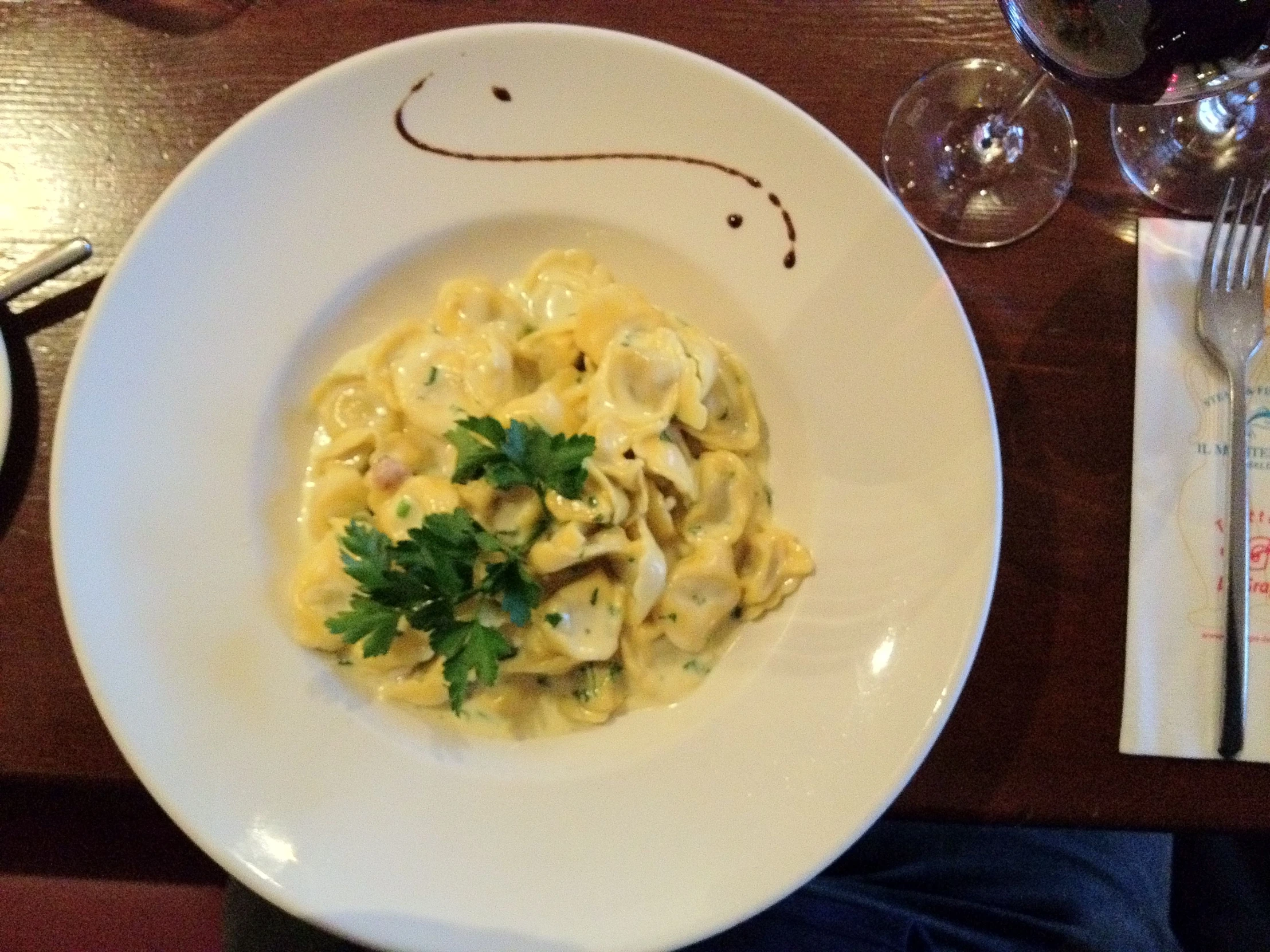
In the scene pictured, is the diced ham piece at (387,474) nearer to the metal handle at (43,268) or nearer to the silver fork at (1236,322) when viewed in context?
the metal handle at (43,268)

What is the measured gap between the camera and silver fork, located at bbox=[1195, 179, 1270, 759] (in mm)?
1379

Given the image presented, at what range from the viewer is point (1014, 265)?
1.50 m

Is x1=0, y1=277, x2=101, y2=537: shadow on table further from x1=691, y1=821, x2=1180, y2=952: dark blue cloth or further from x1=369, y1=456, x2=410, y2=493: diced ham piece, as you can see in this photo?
x1=691, y1=821, x2=1180, y2=952: dark blue cloth

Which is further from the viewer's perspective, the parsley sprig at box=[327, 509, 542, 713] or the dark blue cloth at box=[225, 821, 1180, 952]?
the dark blue cloth at box=[225, 821, 1180, 952]

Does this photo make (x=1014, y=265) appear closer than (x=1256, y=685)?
No

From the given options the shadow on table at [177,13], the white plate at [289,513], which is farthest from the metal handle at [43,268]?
the shadow on table at [177,13]

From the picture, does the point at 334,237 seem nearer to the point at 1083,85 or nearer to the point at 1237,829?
the point at 1083,85

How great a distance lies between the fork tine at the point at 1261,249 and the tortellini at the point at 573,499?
788 mm

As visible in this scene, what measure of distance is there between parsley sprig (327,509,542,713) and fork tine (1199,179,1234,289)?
115 cm

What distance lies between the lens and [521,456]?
4.38 feet

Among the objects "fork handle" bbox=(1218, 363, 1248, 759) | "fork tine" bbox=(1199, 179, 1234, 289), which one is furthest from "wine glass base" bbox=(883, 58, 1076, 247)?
"fork handle" bbox=(1218, 363, 1248, 759)

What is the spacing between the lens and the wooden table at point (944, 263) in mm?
1383

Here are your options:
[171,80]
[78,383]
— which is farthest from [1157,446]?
[171,80]

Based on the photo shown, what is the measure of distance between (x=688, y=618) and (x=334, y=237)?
2.57ft
